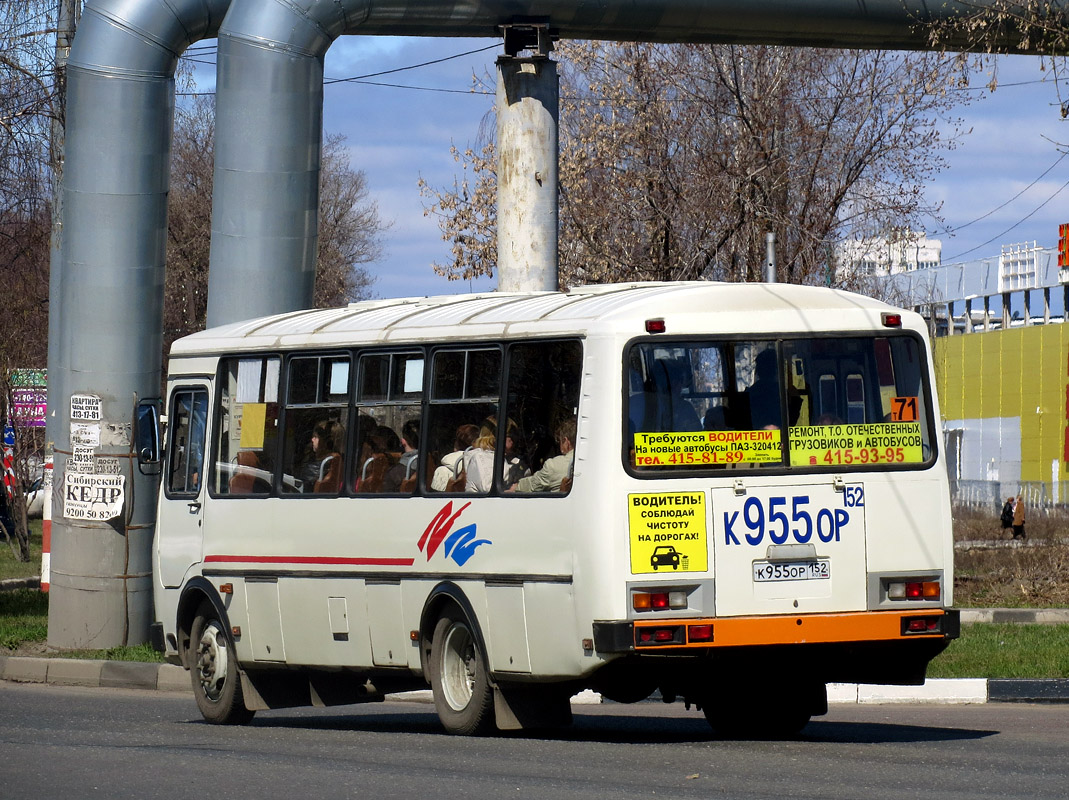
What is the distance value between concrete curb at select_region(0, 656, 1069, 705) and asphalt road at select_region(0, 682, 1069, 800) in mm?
538

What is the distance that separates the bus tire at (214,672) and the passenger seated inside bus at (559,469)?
326cm

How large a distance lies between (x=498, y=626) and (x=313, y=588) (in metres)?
1.87

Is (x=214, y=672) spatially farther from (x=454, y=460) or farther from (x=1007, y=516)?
(x=1007, y=516)

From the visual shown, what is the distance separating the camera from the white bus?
380 inches

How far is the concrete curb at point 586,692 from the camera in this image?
13.4m

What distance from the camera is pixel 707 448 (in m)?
9.84

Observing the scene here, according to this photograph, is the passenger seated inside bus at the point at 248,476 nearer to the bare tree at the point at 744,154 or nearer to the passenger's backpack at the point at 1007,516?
the bare tree at the point at 744,154

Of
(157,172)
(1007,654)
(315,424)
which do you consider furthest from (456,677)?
(157,172)

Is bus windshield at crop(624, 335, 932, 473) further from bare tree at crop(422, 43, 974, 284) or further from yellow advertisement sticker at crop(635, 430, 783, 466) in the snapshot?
bare tree at crop(422, 43, 974, 284)

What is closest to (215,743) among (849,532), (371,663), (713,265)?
(371,663)

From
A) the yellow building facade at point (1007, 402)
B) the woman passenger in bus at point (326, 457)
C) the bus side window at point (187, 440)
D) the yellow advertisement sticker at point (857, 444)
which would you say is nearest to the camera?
the yellow advertisement sticker at point (857, 444)

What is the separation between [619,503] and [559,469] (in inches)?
22.7

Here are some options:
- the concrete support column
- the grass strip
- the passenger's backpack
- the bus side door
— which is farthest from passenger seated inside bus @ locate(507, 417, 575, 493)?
the passenger's backpack

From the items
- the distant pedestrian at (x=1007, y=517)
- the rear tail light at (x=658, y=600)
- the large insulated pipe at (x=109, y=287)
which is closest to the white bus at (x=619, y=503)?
the rear tail light at (x=658, y=600)
